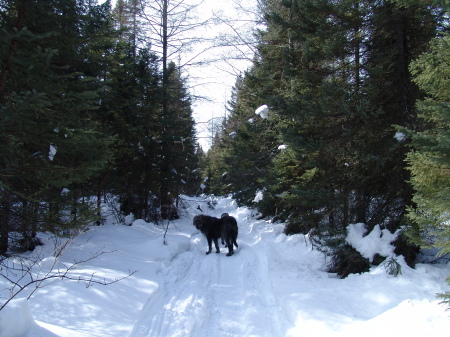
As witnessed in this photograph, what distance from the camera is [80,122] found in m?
4.80

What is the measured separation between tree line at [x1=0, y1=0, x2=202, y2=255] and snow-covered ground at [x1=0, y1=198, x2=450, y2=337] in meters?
1.41

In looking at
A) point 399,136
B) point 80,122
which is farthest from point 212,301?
point 399,136

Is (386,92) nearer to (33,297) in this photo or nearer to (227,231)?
(227,231)

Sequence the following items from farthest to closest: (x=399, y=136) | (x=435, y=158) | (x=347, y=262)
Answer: (x=347, y=262), (x=399, y=136), (x=435, y=158)

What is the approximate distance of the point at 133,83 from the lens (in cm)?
1279

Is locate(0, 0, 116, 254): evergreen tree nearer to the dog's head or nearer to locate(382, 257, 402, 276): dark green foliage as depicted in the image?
the dog's head

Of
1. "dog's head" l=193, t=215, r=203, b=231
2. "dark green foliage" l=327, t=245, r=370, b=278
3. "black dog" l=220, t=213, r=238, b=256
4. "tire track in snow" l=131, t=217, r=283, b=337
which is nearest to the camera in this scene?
"tire track in snow" l=131, t=217, r=283, b=337

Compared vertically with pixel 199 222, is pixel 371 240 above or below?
above

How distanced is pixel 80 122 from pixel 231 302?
14.8 ft

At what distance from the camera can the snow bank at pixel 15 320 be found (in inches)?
116

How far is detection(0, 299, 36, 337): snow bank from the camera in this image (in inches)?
116

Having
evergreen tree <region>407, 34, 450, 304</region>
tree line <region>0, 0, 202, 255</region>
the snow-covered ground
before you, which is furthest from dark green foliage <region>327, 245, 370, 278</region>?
tree line <region>0, 0, 202, 255</region>

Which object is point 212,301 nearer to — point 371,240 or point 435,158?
point 371,240

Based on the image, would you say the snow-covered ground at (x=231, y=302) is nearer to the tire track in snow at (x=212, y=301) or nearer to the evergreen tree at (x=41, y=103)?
the tire track in snow at (x=212, y=301)
